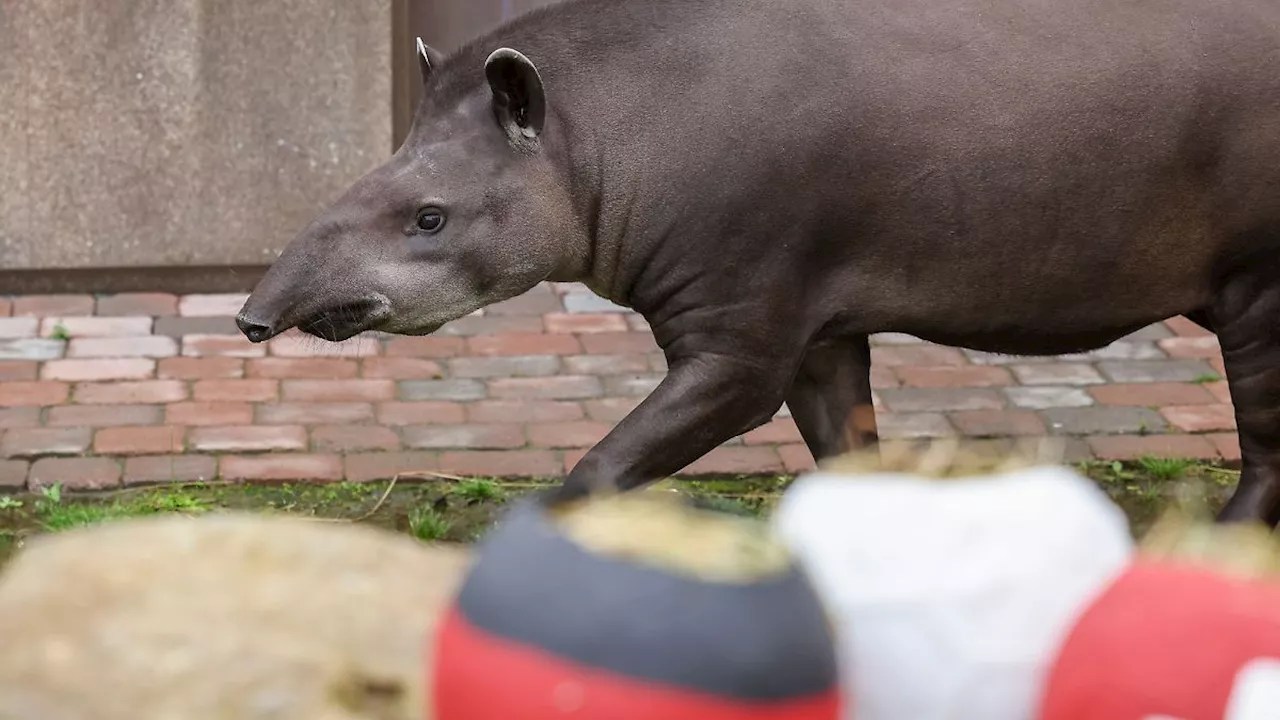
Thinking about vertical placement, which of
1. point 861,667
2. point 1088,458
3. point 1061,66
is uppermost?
point 861,667

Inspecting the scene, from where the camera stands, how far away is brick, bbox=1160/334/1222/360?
5992 millimetres

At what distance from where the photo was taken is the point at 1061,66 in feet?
10.6

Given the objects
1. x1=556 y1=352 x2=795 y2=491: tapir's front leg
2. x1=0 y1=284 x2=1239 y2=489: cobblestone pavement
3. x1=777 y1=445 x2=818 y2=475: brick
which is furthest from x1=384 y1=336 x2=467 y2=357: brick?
x1=556 y1=352 x2=795 y2=491: tapir's front leg

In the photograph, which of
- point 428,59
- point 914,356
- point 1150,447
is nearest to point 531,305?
point 914,356

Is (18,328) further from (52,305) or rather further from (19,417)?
(19,417)

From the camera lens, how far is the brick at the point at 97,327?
588 cm

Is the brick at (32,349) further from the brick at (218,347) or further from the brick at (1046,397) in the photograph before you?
the brick at (1046,397)

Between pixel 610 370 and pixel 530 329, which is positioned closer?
pixel 610 370

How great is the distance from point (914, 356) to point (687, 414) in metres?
2.91

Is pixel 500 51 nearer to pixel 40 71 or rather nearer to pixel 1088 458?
pixel 1088 458

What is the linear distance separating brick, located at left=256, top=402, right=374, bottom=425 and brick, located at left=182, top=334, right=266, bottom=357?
52 centimetres

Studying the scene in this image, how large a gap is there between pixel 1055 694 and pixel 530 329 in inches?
186

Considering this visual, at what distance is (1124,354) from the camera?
19.6 ft

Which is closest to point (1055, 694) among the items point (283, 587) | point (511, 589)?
point (511, 589)
